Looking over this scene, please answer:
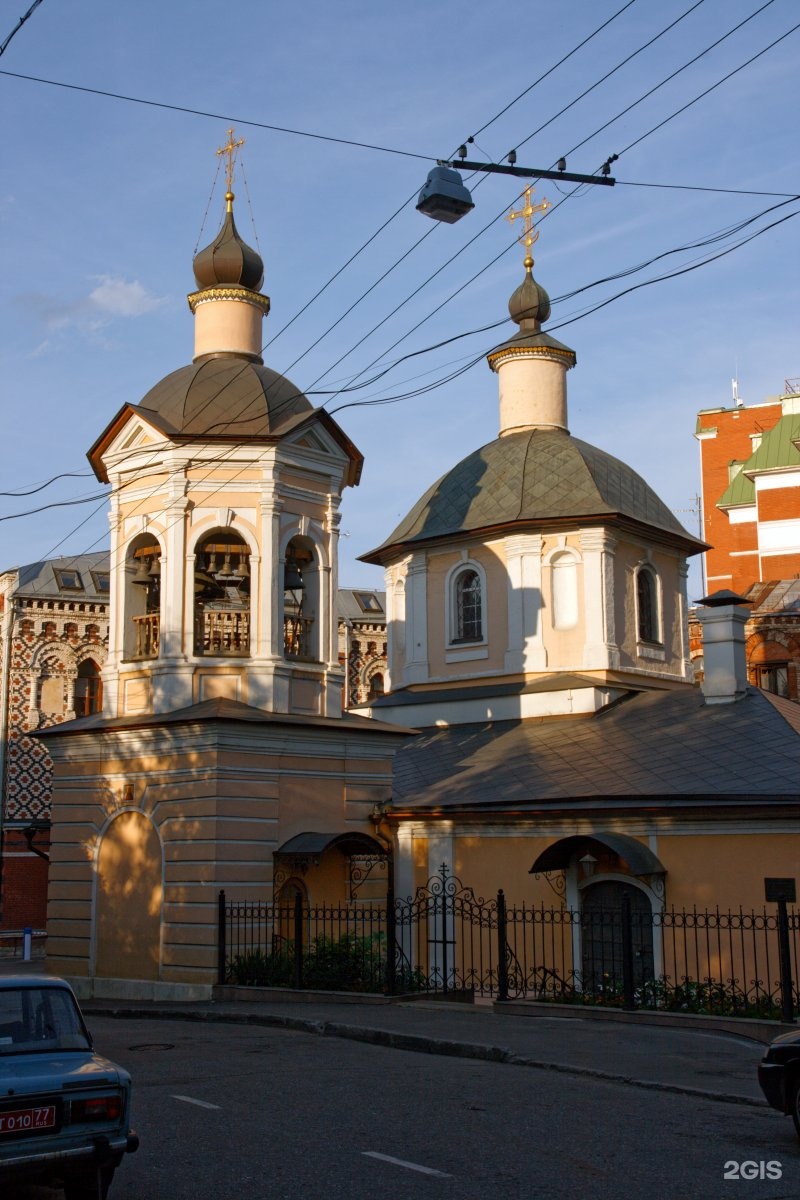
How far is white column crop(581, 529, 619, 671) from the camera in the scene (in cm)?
2445

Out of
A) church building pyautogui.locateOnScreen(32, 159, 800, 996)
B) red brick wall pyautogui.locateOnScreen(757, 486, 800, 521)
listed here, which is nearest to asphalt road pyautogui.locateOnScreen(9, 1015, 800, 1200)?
church building pyautogui.locateOnScreen(32, 159, 800, 996)

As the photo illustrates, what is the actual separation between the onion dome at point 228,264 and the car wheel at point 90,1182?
17395mm

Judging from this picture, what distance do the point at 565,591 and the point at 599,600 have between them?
72cm

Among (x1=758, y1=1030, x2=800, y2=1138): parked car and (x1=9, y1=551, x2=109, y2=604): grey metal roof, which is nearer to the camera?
(x1=758, y1=1030, x2=800, y2=1138): parked car

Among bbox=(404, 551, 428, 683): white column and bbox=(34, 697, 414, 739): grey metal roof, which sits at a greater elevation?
bbox=(404, 551, 428, 683): white column

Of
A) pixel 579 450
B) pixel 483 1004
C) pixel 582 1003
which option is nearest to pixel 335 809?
pixel 483 1004

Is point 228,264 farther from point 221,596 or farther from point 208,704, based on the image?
point 208,704

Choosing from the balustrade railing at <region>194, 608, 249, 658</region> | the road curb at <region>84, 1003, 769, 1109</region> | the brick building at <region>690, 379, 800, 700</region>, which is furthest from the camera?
the brick building at <region>690, 379, 800, 700</region>

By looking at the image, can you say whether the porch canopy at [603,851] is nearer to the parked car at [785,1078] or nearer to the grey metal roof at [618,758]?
the grey metal roof at [618,758]

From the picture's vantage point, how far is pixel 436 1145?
8.25m

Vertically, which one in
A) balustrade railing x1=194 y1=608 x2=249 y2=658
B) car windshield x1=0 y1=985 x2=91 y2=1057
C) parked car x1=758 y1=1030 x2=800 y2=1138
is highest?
balustrade railing x1=194 y1=608 x2=249 y2=658

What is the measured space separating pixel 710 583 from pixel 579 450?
21.2 m

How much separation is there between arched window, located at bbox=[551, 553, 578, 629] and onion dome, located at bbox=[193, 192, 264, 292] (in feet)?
24.5

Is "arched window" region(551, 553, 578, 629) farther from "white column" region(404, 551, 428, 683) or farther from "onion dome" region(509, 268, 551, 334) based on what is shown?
"onion dome" region(509, 268, 551, 334)
